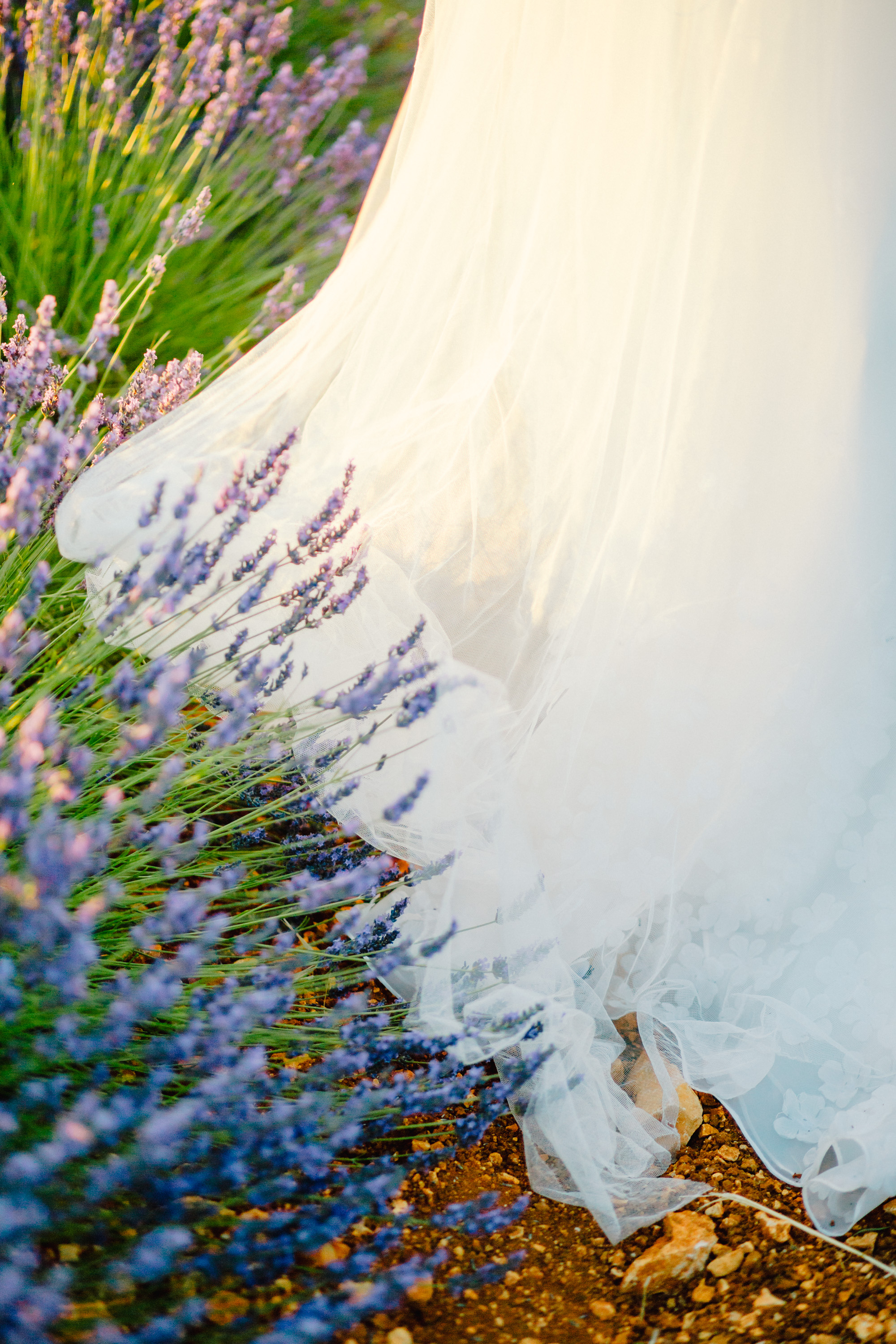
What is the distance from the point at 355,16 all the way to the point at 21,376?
2.07 meters

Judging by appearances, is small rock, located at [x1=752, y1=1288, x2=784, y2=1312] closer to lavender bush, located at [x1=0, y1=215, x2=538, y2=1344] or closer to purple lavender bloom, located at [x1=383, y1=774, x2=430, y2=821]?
lavender bush, located at [x1=0, y1=215, x2=538, y2=1344]

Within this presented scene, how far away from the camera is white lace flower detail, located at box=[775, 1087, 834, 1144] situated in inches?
42.3

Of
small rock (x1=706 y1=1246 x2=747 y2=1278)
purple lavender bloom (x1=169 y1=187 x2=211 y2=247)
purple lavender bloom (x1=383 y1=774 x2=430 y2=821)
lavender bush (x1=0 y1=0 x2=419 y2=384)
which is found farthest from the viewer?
lavender bush (x1=0 y1=0 x2=419 y2=384)

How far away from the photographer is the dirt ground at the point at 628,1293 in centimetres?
87

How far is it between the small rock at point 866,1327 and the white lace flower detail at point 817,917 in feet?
1.32

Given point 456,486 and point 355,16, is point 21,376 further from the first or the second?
point 355,16

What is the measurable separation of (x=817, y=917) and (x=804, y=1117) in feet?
0.80

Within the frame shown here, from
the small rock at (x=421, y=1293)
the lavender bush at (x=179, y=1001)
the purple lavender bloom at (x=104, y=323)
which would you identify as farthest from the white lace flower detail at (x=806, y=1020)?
the purple lavender bloom at (x=104, y=323)

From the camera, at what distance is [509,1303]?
905mm

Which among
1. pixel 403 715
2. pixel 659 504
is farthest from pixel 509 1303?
pixel 659 504

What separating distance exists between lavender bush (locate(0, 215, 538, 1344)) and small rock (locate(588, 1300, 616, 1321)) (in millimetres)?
146

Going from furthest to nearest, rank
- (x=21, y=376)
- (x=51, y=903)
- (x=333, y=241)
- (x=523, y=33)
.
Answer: (x=333, y=241) → (x=523, y=33) → (x=21, y=376) → (x=51, y=903)

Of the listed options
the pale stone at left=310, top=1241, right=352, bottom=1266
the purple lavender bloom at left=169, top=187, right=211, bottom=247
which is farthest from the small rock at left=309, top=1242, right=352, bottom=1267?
the purple lavender bloom at left=169, top=187, right=211, bottom=247

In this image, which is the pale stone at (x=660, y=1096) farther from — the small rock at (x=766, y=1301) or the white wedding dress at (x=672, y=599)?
the small rock at (x=766, y=1301)
